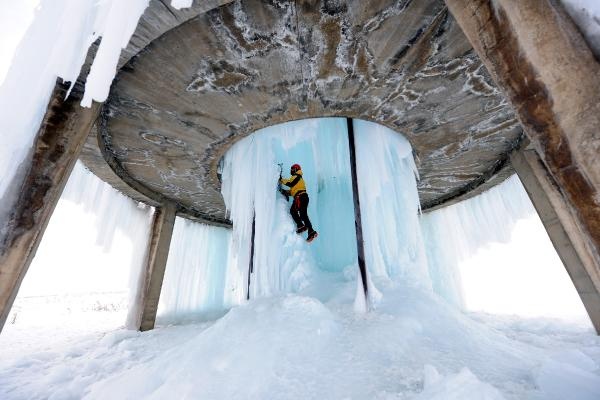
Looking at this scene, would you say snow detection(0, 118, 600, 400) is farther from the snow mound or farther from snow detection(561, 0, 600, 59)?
snow detection(561, 0, 600, 59)

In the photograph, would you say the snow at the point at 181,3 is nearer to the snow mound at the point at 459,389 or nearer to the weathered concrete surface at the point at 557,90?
the weathered concrete surface at the point at 557,90

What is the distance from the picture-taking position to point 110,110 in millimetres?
3516

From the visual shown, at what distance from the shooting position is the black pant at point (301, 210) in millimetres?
4871

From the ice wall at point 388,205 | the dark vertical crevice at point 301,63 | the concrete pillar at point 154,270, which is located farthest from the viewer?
the concrete pillar at point 154,270

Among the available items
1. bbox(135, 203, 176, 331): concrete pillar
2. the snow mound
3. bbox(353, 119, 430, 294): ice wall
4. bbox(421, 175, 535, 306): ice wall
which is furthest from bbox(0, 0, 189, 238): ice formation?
bbox(421, 175, 535, 306): ice wall

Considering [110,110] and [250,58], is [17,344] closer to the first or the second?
[110,110]

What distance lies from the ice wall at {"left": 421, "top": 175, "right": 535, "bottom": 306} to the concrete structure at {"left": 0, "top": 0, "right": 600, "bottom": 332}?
4.03 feet

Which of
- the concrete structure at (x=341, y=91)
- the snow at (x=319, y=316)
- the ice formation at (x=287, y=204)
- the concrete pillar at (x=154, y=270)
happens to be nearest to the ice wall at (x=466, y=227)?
the snow at (x=319, y=316)

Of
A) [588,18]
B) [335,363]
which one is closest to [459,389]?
[335,363]

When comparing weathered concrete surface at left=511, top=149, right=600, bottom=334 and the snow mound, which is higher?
weathered concrete surface at left=511, top=149, right=600, bottom=334

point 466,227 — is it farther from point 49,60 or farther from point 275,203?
point 49,60

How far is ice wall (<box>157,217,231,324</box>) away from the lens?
775cm

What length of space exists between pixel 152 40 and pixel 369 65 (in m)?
2.22

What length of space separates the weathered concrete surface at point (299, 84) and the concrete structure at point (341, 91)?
0.01m
